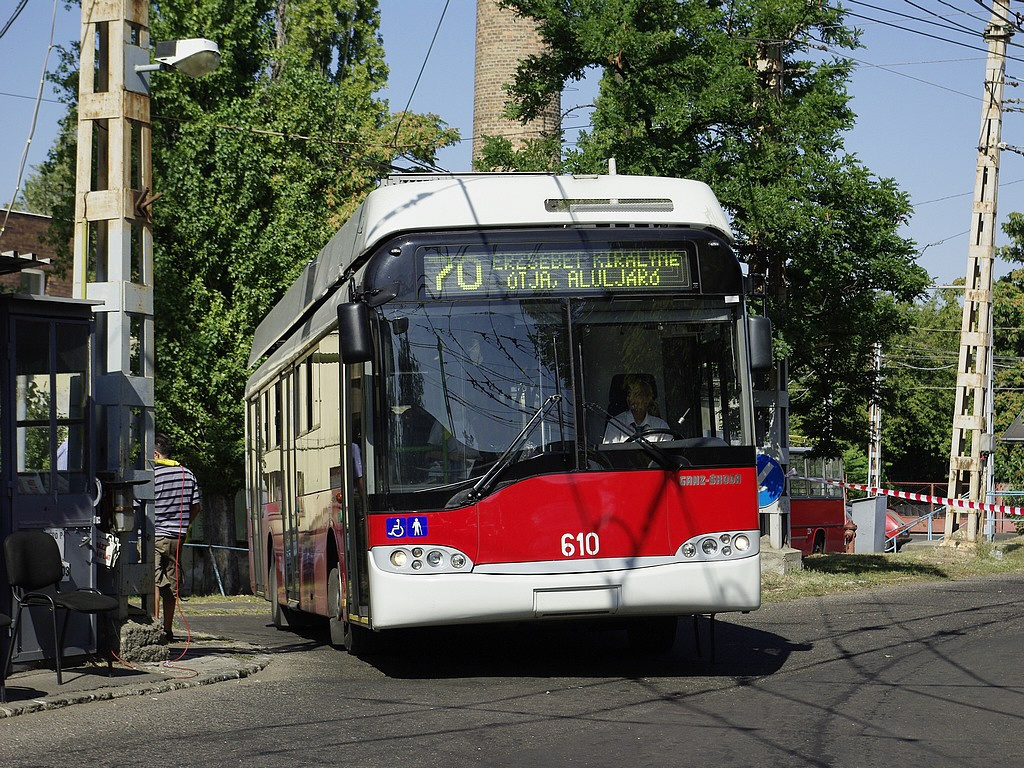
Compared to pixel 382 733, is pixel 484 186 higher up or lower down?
higher up

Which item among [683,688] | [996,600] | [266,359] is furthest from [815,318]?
[683,688]

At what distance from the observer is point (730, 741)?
25.9 ft

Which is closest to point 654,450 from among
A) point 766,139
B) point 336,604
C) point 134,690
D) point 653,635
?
point 653,635

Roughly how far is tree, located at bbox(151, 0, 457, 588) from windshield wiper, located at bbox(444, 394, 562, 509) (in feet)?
60.7

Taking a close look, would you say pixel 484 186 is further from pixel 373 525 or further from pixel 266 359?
pixel 266 359

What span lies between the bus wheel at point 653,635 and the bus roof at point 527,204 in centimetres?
295

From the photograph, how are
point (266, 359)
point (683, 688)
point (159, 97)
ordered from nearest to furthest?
point (683, 688) < point (266, 359) < point (159, 97)

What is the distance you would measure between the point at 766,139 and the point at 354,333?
44.8 ft

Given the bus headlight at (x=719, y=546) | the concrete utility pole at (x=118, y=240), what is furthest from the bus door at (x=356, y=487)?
the bus headlight at (x=719, y=546)

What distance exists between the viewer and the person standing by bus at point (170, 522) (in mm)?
13773

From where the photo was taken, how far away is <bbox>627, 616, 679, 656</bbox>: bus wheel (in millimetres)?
12000

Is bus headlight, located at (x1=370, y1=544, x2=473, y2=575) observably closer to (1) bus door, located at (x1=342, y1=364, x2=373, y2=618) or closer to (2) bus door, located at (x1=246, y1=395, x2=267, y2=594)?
(1) bus door, located at (x1=342, y1=364, x2=373, y2=618)

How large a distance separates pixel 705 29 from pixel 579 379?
13.7 metres

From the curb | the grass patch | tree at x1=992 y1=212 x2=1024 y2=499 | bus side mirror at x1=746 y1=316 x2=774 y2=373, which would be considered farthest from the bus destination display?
tree at x1=992 y1=212 x2=1024 y2=499
